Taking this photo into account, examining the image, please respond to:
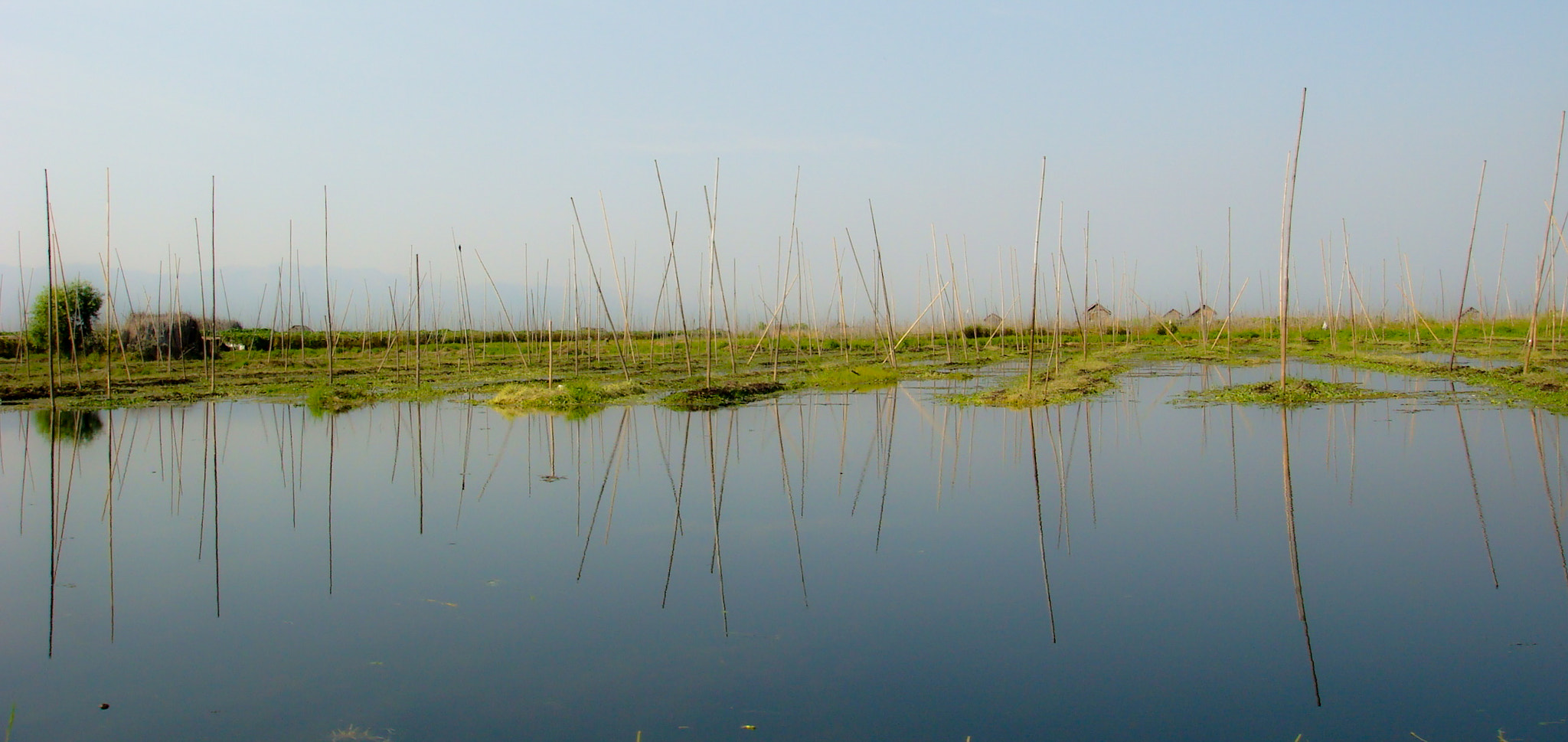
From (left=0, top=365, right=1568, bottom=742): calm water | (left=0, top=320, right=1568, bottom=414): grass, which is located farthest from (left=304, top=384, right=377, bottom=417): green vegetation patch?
(left=0, top=365, right=1568, bottom=742): calm water

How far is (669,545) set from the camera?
4391 millimetres

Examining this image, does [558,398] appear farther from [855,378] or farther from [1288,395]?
[1288,395]

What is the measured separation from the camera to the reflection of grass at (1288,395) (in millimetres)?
9664

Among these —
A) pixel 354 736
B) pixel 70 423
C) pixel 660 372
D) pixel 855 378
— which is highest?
pixel 660 372

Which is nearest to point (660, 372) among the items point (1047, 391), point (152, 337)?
point (1047, 391)

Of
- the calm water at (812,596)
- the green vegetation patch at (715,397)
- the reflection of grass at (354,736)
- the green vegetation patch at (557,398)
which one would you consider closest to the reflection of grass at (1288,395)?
the calm water at (812,596)

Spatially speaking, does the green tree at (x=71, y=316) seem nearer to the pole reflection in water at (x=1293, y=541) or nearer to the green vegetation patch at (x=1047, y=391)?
the green vegetation patch at (x=1047, y=391)

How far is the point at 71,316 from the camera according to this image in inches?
776

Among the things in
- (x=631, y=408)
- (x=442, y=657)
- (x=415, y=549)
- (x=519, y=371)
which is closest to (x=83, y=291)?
(x=519, y=371)

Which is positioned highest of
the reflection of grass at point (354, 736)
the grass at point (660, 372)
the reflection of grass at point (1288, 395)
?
the grass at point (660, 372)

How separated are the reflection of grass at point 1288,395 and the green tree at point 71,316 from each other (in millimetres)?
20084

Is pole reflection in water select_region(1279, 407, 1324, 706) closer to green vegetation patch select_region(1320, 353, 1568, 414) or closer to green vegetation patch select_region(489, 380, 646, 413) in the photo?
green vegetation patch select_region(1320, 353, 1568, 414)

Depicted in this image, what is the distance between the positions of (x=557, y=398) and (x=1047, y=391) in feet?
18.7

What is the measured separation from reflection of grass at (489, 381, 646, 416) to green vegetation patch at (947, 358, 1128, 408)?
424 centimetres
